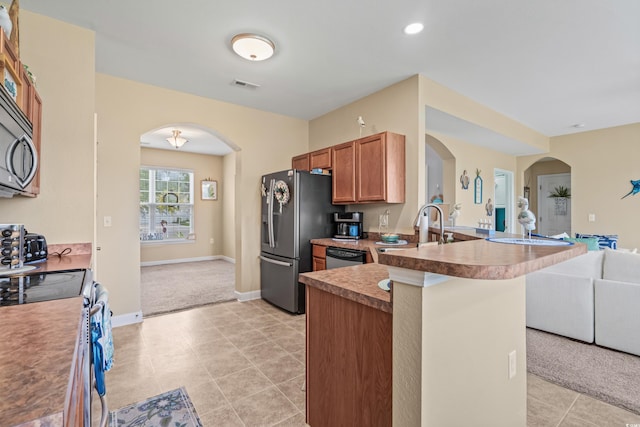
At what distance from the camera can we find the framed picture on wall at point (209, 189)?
7586 millimetres

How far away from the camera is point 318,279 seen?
5.17ft

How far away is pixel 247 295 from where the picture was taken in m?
4.27

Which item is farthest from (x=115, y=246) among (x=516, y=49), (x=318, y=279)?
(x=516, y=49)

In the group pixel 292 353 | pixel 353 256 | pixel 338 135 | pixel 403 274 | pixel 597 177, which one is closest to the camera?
pixel 403 274

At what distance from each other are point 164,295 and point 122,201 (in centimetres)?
174

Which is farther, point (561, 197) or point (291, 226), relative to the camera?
point (561, 197)

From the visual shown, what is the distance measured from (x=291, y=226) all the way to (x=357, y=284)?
2.32m

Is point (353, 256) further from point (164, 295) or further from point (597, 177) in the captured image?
point (597, 177)

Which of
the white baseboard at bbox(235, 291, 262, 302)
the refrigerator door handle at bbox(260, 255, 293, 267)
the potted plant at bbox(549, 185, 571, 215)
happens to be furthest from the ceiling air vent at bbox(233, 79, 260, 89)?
the potted plant at bbox(549, 185, 571, 215)

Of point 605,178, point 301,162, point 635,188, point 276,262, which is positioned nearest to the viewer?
point 276,262

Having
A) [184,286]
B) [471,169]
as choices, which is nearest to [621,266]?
[471,169]

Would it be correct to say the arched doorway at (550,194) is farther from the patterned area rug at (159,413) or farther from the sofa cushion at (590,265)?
the patterned area rug at (159,413)

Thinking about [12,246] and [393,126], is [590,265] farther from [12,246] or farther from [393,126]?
[12,246]

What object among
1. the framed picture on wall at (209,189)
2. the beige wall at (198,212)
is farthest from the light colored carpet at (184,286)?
the framed picture on wall at (209,189)
